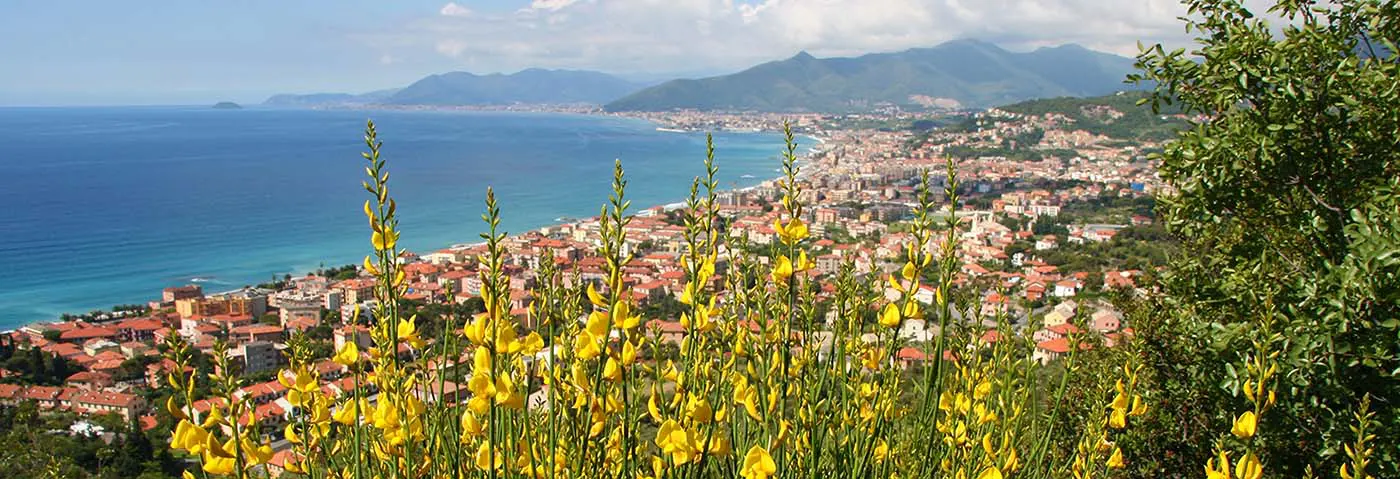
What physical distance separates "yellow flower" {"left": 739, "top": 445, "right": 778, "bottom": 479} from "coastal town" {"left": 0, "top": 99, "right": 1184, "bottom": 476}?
209mm

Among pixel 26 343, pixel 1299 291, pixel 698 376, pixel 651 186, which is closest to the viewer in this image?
pixel 698 376

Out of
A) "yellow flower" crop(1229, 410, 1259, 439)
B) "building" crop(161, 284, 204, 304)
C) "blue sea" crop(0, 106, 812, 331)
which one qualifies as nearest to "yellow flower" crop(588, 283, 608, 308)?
"yellow flower" crop(1229, 410, 1259, 439)

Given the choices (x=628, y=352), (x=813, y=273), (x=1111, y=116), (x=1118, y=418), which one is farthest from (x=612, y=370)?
(x=1111, y=116)

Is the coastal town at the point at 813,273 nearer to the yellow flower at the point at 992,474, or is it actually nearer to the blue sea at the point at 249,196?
the yellow flower at the point at 992,474

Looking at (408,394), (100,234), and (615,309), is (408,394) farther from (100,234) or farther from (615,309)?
(100,234)

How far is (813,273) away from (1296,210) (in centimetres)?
1690

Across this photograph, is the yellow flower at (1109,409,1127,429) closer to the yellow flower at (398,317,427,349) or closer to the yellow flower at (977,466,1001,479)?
the yellow flower at (977,466,1001,479)

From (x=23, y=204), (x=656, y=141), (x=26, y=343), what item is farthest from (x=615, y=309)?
(x=656, y=141)

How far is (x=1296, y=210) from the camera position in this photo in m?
2.96

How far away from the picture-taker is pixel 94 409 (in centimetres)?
1448

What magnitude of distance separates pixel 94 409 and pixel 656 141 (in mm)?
74002

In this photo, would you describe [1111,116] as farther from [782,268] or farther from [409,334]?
[409,334]

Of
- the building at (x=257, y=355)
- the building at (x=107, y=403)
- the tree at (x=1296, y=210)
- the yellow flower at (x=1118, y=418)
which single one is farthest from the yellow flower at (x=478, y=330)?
the building at (x=257, y=355)

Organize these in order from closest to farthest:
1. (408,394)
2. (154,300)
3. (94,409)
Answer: (408,394), (94,409), (154,300)
